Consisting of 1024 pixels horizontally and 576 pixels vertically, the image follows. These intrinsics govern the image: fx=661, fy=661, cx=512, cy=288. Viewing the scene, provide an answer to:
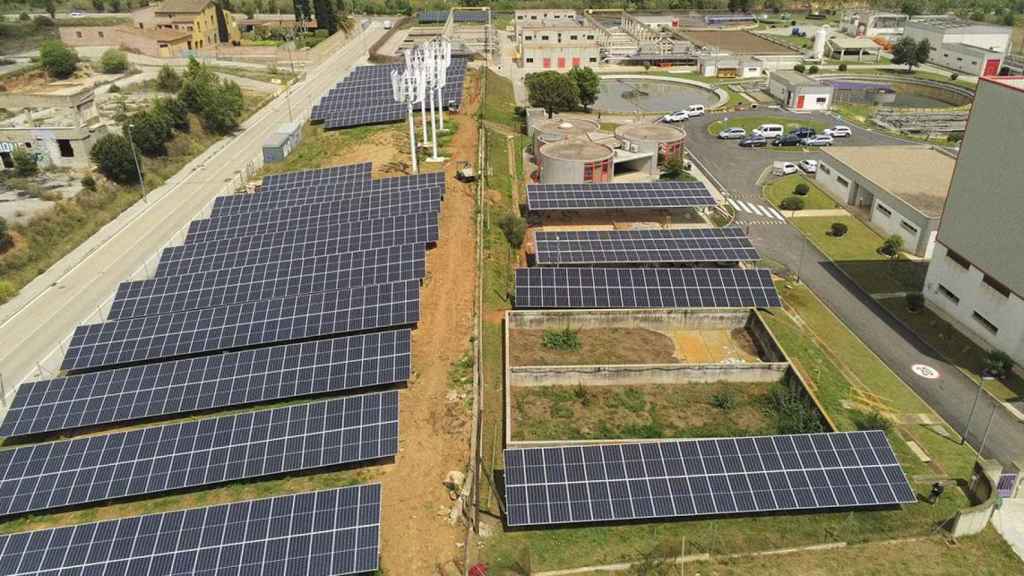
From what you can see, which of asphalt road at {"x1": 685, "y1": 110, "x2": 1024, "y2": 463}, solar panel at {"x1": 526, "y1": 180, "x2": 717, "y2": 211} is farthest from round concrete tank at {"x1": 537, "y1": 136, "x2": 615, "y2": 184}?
asphalt road at {"x1": 685, "y1": 110, "x2": 1024, "y2": 463}

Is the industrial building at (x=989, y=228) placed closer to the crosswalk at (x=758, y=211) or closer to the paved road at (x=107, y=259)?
the crosswalk at (x=758, y=211)

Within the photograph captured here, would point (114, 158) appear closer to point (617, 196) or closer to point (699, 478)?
point (617, 196)

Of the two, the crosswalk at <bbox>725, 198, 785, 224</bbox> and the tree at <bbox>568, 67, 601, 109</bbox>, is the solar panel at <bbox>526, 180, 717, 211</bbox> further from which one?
the tree at <bbox>568, 67, 601, 109</bbox>

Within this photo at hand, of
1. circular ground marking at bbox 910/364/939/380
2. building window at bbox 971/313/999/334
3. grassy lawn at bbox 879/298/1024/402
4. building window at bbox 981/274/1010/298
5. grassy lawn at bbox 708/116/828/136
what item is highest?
building window at bbox 981/274/1010/298

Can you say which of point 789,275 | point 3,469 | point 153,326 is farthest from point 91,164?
point 789,275

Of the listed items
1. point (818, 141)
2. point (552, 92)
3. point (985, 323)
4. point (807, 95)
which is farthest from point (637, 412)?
point (807, 95)

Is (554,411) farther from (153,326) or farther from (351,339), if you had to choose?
(153,326)
